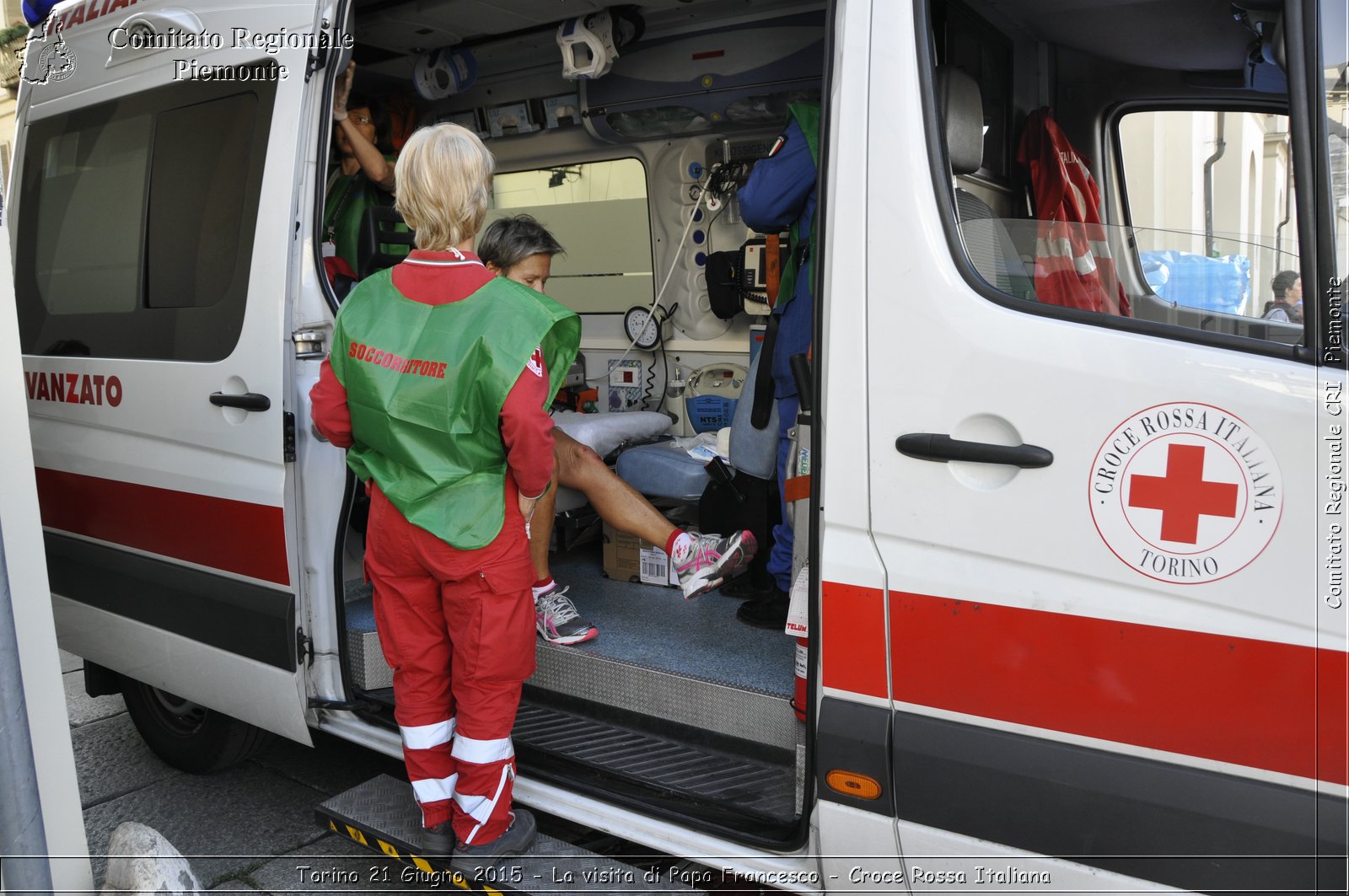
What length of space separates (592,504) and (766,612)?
83cm

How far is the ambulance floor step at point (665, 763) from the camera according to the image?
2.26m

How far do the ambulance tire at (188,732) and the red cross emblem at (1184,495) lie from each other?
2848 mm

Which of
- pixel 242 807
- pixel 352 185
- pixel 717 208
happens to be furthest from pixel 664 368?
pixel 242 807

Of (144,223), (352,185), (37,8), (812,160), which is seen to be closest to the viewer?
(812,160)

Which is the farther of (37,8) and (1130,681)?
(37,8)

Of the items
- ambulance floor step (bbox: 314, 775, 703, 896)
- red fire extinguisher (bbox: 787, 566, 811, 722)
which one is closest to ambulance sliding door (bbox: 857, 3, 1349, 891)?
red fire extinguisher (bbox: 787, 566, 811, 722)

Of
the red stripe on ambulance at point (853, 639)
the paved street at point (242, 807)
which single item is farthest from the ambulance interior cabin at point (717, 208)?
the paved street at point (242, 807)

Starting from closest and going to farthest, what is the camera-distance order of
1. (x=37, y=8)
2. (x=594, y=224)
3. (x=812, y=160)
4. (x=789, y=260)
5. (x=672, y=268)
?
(x=812, y=160) < (x=789, y=260) < (x=37, y=8) < (x=672, y=268) < (x=594, y=224)

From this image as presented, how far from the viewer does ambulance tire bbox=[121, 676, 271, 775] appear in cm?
335

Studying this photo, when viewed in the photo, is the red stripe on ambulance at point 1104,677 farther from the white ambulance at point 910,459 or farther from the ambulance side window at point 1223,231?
the ambulance side window at point 1223,231

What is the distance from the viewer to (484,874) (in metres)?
2.27

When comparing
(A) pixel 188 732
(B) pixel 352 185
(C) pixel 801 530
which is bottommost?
(A) pixel 188 732

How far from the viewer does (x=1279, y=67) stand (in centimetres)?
163

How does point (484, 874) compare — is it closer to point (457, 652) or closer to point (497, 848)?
point (497, 848)
